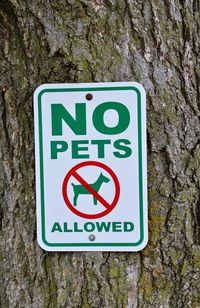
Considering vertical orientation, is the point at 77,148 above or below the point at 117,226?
above

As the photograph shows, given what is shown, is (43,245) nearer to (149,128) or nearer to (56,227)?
(56,227)

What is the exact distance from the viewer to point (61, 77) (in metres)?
1.15

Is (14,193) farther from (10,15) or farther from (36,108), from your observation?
(10,15)

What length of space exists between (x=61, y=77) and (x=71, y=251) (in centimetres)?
36

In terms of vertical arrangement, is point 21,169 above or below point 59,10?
below

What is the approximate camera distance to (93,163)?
115cm

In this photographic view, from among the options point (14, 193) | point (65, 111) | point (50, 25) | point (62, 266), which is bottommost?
point (62, 266)

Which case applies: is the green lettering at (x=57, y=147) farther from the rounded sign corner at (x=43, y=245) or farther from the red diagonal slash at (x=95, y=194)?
the rounded sign corner at (x=43, y=245)

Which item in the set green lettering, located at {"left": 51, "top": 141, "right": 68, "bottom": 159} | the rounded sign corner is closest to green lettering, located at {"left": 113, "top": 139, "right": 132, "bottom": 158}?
green lettering, located at {"left": 51, "top": 141, "right": 68, "bottom": 159}

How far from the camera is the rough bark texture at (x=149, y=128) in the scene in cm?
114

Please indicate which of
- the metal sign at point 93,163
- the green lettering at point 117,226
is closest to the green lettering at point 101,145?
the metal sign at point 93,163

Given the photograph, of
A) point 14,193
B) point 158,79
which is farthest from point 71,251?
point 158,79

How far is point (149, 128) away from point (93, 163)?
0.13 meters

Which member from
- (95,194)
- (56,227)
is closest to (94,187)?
(95,194)
